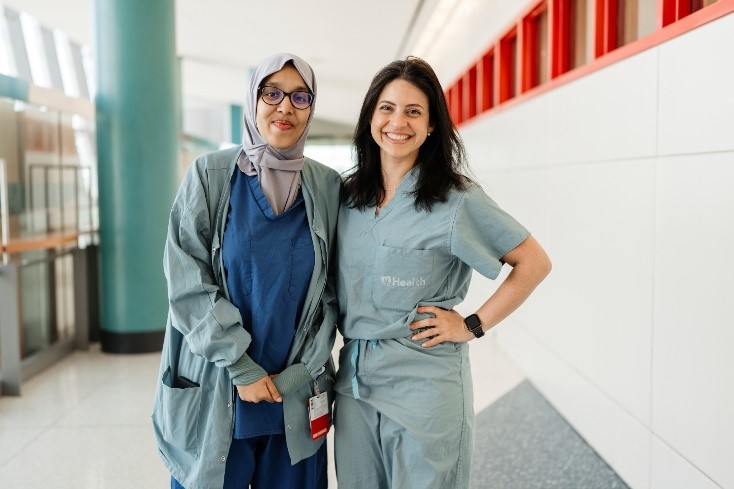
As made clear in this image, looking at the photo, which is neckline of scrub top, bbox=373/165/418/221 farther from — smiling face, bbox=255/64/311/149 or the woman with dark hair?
smiling face, bbox=255/64/311/149

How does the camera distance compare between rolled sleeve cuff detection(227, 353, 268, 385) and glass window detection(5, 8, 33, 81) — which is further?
glass window detection(5, 8, 33, 81)

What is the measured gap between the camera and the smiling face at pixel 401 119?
5.91ft

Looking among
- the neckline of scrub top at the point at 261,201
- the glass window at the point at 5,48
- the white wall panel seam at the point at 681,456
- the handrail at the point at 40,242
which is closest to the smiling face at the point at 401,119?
the neckline of scrub top at the point at 261,201

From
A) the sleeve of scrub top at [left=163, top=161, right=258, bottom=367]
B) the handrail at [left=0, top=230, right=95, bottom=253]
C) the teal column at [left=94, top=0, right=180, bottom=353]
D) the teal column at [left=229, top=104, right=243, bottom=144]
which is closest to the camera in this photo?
the sleeve of scrub top at [left=163, top=161, right=258, bottom=367]

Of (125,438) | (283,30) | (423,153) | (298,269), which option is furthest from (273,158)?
(283,30)

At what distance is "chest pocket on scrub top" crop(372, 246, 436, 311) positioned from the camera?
1.78 m

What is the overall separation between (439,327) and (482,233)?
29 cm

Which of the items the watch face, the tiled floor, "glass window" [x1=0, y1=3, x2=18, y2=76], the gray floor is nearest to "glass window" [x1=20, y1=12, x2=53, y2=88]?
"glass window" [x1=0, y1=3, x2=18, y2=76]

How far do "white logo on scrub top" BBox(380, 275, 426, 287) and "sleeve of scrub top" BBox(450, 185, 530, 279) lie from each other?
0.39ft

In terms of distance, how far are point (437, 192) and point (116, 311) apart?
4.20 meters

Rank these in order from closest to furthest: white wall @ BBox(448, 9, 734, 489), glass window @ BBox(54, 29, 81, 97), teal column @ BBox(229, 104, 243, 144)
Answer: white wall @ BBox(448, 9, 734, 489) < glass window @ BBox(54, 29, 81, 97) < teal column @ BBox(229, 104, 243, 144)

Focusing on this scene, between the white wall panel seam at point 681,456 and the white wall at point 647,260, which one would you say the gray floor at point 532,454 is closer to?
the white wall at point 647,260

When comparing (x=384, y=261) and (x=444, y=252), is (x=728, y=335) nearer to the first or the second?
(x=444, y=252)

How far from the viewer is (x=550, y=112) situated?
14.5 feet
